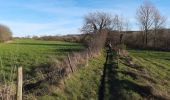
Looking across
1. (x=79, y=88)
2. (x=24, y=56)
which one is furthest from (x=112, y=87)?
(x=24, y=56)

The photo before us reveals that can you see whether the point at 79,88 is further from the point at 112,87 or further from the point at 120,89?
the point at 120,89

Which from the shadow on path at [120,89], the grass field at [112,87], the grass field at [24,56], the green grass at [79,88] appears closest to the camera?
the green grass at [79,88]

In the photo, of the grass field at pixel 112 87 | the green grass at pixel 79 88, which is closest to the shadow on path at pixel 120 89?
the grass field at pixel 112 87

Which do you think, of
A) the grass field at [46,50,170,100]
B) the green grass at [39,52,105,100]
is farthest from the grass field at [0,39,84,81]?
the grass field at [46,50,170,100]

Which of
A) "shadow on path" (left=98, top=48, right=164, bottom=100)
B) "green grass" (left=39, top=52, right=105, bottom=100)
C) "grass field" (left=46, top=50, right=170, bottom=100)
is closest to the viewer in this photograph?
"green grass" (left=39, top=52, right=105, bottom=100)

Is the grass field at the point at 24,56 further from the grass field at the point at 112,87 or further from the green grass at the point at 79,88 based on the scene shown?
the grass field at the point at 112,87

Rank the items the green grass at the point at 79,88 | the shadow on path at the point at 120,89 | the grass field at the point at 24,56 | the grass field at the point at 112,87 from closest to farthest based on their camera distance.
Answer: the green grass at the point at 79,88 < the grass field at the point at 112,87 < the shadow on path at the point at 120,89 < the grass field at the point at 24,56

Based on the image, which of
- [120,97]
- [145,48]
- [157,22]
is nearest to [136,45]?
[145,48]

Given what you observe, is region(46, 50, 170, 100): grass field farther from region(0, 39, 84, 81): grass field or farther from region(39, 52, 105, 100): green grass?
region(0, 39, 84, 81): grass field

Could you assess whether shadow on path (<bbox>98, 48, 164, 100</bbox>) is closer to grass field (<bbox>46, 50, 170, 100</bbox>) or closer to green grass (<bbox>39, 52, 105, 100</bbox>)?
grass field (<bbox>46, 50, 170, 100</bbox>)

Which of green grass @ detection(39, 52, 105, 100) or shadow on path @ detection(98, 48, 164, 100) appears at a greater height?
green grass @ detection(39, 52, 105, 100)

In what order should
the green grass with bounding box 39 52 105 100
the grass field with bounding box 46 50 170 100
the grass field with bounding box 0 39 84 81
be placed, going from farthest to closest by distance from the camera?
the grass field with bounding box 0 39 84 81
the grass field with bounding box 46 50 170 100
the green grass with bounding box 39 52 105 100

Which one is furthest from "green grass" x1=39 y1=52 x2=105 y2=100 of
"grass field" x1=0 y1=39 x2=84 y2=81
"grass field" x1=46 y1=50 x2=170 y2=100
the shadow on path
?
"grass field" x1=0 y1=39 x2=84 y2=81

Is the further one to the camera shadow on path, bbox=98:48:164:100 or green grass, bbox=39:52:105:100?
shadow on path, bbox=98:48:164:100
